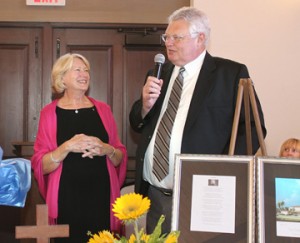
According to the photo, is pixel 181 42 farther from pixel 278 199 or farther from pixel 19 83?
pixel 19 83

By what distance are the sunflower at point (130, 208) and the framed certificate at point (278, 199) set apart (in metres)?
0.58

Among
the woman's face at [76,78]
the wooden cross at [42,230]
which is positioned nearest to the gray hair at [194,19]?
the woman's face at [76,78]

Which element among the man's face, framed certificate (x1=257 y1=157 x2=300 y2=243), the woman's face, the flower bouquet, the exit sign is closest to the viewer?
the flower bouquet

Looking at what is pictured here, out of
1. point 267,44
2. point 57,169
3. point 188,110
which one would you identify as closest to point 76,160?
point 57,169

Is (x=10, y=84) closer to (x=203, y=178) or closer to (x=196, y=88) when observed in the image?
(x=196, y=88)

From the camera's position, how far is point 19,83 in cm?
450

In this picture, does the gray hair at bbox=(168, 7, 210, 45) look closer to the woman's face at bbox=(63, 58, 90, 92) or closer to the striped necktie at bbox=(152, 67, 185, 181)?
the striped necktie at bbox=(152, 67, 185, 181)

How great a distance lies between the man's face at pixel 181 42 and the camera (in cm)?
208

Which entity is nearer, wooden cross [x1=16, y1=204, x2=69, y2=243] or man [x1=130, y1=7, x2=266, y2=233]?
wooden cross [x1=16, y1=204, x2=69, y2=243]

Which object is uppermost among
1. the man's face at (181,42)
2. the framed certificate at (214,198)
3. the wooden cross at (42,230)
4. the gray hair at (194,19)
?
the gray hair at (194,19)

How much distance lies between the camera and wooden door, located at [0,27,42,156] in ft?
14.7

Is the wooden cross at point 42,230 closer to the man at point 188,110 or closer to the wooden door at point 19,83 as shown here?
the man at point 188,110

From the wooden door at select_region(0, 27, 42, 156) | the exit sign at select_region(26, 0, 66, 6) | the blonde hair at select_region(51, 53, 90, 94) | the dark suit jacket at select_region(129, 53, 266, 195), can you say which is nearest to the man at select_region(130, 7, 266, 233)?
the dark suit jacket at select_region(129, 53, 266, 195)

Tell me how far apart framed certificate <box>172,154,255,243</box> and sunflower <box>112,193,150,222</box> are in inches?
20.4
